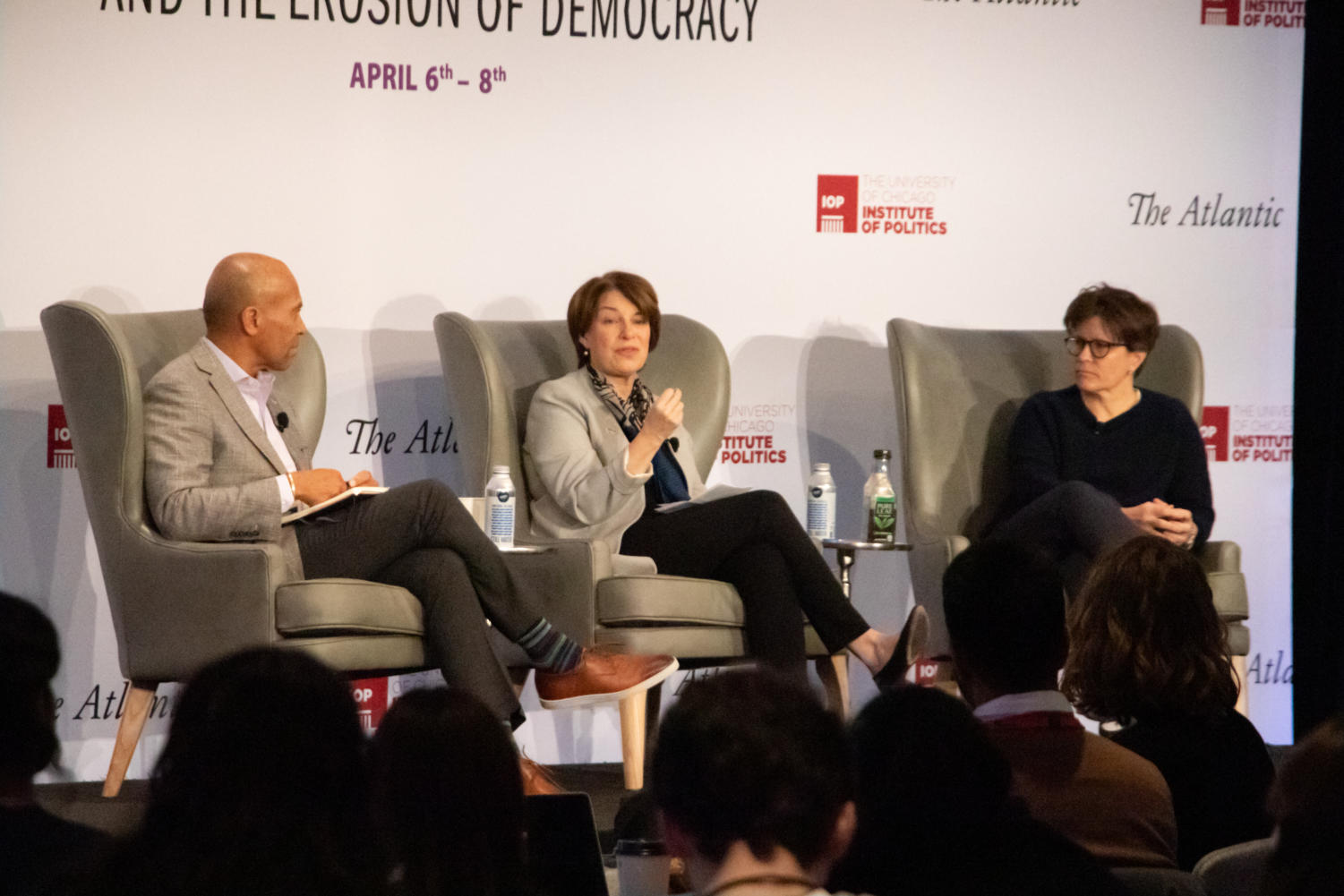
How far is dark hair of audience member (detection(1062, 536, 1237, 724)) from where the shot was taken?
6.19 feet

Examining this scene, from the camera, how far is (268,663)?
3.74ft

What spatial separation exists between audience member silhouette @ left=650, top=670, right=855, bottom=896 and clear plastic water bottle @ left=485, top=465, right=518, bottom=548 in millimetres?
2284

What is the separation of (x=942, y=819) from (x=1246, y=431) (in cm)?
377

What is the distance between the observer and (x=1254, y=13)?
466cm

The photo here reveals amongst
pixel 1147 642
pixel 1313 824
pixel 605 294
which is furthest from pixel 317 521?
pixel 1313 824

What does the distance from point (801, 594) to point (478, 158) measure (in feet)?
5.54

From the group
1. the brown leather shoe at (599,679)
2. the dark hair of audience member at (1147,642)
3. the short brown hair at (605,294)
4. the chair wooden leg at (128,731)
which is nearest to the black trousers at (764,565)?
the brown leather shoe at (599,679)

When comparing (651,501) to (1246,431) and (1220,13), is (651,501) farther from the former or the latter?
(1220,13)

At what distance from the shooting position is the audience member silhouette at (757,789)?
1.16 meters

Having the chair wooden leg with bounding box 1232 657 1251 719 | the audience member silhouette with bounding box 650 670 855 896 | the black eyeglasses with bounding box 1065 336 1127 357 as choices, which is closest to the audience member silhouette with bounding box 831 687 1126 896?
Answer: the audience member silhouette with bounding box 650 670 855 896

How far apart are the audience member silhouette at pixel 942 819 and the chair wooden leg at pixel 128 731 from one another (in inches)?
93.0

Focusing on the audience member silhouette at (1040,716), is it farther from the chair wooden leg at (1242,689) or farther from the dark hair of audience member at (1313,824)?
the chair wooden leg at (1242,689)

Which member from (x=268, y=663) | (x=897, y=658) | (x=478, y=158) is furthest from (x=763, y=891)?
(x=478, y=158)

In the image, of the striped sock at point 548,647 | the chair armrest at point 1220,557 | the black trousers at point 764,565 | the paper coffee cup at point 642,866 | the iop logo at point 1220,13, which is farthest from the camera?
the iop logo at point 1220,13
